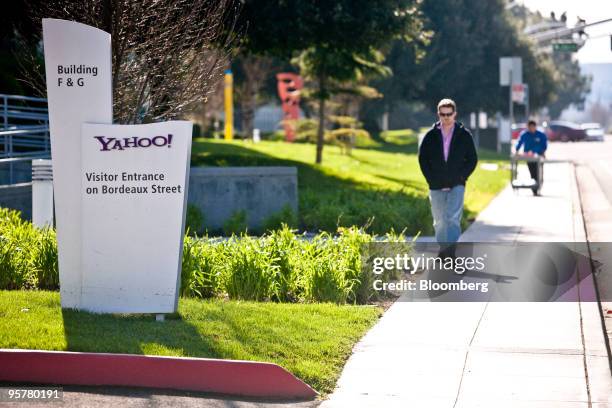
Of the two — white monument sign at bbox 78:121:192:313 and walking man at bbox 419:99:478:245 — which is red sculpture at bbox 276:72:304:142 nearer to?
walking man at bbox 419:99:478:245

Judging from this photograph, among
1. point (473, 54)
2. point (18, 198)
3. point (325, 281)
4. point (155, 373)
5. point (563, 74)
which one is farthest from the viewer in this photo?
point (563, 74)

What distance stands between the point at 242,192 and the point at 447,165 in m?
6.83

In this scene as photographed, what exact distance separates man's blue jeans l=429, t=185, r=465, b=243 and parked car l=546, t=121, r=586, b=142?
73197 mm

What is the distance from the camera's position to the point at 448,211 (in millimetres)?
13211

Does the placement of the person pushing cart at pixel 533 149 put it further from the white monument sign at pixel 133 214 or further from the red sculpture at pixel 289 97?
the red sculpture at pixel 289 97

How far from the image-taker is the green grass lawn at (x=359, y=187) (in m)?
18.2

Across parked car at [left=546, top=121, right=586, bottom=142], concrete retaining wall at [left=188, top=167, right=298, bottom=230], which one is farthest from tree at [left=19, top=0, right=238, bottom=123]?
parked car at [left=546, top=121, right=586, bottom=142]

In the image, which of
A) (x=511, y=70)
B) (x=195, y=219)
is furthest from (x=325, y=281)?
(x=511, y=70)

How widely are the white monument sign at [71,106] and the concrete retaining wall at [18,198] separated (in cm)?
766

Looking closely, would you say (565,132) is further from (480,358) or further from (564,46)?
(480,358)

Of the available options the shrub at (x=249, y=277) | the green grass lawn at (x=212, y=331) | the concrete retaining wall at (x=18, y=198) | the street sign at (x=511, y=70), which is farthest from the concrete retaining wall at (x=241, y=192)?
the street sign at (x=511, y=70)

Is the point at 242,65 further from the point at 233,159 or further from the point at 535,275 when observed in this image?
the point at 535,275

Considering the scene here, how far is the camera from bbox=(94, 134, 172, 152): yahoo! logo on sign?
9.41m

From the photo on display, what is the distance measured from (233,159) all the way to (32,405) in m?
19.9
